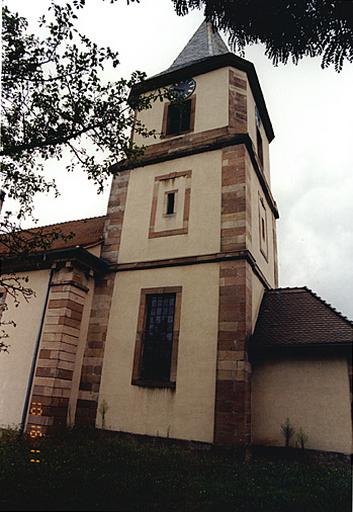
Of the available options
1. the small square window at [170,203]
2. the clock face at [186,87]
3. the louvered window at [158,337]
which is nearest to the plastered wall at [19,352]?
the louvered window at [158,337]

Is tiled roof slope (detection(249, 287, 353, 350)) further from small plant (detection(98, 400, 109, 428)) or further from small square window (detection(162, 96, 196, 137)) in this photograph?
small square window (detection(162, 96, 196, 137))

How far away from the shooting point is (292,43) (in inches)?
209

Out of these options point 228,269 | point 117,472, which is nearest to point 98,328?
point 228,269

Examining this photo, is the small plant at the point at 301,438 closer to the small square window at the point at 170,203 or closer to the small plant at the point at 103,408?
the small plant at the point at 103,408

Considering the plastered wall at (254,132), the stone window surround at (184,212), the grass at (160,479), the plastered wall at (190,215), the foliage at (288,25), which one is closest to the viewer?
the foliage at (288,25)

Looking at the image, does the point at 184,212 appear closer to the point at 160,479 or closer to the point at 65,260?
the point at 65,260

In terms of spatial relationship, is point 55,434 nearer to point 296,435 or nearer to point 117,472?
point 117,472

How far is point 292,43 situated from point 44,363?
962 centimetres

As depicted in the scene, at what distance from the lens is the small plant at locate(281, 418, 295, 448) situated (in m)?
9.55

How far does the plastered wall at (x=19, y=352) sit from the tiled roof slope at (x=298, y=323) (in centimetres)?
637

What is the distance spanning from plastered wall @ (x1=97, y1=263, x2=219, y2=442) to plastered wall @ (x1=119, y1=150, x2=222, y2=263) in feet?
2.41

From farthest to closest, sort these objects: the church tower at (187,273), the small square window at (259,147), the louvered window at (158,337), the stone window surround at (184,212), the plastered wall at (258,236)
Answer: the small square window at (259,147)
the plastered wall at (258,236)
the stone window surround at (184,212)
the louvered window at (158,337)
the church tower at (187,273)

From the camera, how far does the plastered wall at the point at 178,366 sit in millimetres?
9977

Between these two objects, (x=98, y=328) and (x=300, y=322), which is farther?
(x=98, y=328)
